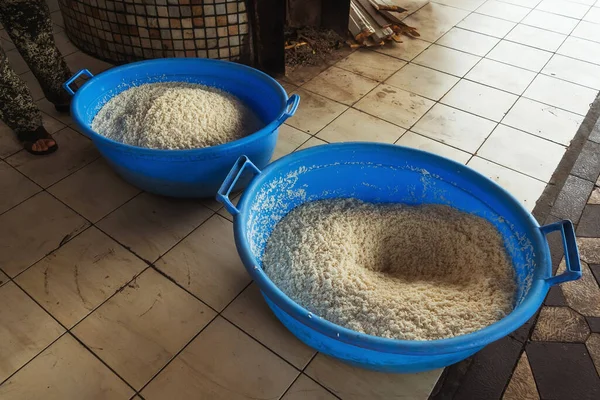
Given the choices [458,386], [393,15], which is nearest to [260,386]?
[458,386]

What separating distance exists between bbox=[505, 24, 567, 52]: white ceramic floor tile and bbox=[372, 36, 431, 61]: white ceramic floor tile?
47 cm

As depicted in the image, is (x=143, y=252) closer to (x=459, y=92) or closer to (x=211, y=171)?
(x=211, y=171)

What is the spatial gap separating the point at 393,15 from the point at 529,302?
1.97 m

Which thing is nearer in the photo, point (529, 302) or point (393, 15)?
point (529, 302)

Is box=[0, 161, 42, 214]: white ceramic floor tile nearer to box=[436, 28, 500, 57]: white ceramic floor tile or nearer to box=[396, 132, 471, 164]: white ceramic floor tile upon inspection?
box=[396, 132, 471, 164]: white ceramic floor tile

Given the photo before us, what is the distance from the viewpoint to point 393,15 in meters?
2.46

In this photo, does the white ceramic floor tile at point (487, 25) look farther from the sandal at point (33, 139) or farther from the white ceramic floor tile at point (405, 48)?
the sandal at point (33, 139)

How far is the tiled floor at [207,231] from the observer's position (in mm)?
1052

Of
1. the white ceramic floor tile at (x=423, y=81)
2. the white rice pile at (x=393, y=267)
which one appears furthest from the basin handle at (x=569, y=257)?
the white ceramic floor tile at (x=423, y=81)

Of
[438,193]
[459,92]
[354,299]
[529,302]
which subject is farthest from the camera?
[459,92]

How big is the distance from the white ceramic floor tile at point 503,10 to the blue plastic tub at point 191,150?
170cm

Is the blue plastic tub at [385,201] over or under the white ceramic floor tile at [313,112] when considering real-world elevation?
over

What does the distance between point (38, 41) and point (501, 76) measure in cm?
188

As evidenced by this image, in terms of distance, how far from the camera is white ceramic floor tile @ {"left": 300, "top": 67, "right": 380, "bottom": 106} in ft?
6.41
